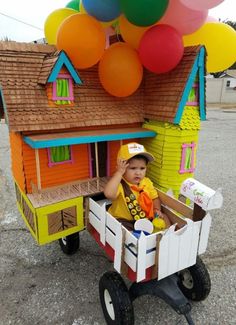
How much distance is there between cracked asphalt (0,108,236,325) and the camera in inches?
94.0

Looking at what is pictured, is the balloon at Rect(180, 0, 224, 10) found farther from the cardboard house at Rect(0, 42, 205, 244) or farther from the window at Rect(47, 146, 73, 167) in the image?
the window at Rect(47, 146, 73, 167)

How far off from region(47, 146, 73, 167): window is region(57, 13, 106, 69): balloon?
944mm

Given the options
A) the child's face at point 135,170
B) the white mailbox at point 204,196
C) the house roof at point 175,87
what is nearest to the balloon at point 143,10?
the house roof at point 175,87

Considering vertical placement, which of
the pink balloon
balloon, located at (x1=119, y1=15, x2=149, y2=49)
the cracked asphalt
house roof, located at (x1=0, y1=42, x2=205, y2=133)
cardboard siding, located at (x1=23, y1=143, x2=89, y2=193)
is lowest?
the cracked asphalt

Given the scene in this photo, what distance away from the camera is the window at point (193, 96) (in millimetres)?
2886

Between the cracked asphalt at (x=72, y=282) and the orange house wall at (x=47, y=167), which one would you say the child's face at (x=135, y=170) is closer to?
the orange house wall at (x=47, y=167)

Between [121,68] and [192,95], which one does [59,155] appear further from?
[192,95]

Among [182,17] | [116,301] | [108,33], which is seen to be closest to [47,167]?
[116,301]

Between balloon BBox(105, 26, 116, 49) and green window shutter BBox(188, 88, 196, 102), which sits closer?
green window shutter BBox(188, 88, 196, 102)

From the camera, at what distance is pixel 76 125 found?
2748 mm

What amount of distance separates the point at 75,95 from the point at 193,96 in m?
1.29

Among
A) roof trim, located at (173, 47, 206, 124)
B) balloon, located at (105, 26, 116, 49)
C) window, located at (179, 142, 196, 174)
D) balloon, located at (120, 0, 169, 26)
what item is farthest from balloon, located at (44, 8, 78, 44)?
window, located at (179, 142, 196, 174)

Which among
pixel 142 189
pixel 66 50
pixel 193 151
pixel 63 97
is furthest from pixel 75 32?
pixel 193 151

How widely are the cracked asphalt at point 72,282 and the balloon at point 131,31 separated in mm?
2464
